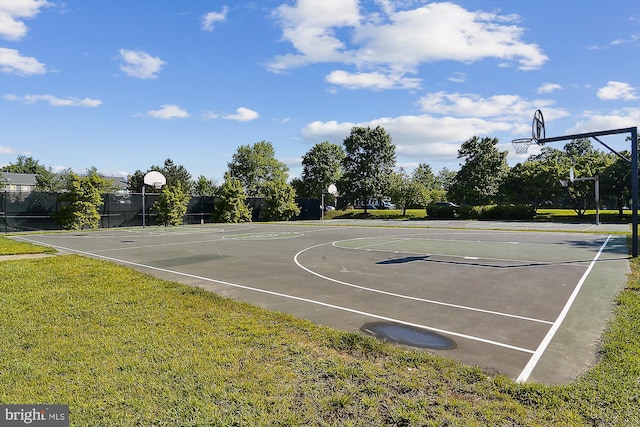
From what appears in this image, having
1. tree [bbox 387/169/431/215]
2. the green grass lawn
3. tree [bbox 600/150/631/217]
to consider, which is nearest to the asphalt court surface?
the green grass lawn

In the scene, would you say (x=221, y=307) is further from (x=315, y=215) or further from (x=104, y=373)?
(x=315, y=215)

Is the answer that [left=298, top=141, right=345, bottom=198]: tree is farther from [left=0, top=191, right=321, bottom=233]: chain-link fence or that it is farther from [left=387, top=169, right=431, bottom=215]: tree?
[left=0, top=191, right=321, bottom=233]: chain-link fence

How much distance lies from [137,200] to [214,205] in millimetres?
6709

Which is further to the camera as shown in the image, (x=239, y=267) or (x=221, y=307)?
(x=239, y=267)

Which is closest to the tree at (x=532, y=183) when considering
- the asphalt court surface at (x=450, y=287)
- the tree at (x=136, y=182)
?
the asphalt court surface at (x=450, y=287)

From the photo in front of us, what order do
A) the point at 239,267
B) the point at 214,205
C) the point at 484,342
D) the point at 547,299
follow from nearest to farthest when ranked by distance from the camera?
the point at 484,342
the point at 547,299
the point at 239,267
the point at 214,205

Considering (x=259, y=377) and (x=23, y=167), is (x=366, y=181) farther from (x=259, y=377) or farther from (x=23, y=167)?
(x=23, y=167)

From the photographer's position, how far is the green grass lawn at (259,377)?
9.89 feet

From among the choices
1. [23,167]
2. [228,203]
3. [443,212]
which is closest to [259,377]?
[228,203]

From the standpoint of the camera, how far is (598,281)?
27.0 ft

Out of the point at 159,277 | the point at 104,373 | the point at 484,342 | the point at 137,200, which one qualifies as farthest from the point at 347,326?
the point at 137,200

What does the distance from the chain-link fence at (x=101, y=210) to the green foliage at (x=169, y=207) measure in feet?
1.54

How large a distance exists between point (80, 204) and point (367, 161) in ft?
A: 110

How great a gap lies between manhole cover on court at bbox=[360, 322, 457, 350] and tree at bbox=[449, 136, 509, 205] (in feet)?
133
